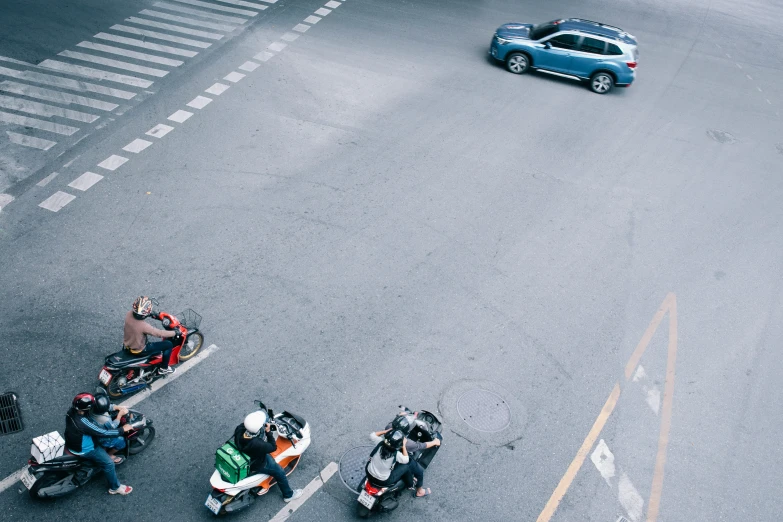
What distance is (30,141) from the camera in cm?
1466

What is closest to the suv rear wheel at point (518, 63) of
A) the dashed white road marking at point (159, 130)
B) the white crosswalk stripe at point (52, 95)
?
the dashed white road marking at point (159, 130)

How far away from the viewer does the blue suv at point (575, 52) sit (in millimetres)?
18844

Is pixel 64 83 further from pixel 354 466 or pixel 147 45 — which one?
pixel 354 466

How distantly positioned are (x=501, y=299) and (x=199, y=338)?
526cm

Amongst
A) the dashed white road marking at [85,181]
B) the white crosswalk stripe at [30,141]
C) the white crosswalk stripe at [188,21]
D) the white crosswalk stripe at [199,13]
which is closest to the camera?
the dashed white road marking at [85,181]

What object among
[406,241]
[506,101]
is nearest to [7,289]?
[406,241]

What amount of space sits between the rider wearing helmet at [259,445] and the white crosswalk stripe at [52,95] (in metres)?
11.0

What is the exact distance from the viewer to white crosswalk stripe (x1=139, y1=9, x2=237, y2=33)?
20078mm

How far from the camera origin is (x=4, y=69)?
671 inches

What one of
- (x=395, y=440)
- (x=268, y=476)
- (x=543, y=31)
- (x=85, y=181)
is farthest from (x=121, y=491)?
(x=543, y=31)

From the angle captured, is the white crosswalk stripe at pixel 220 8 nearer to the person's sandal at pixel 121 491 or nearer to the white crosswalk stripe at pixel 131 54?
the white crosswalk stripe at pixel 131 54

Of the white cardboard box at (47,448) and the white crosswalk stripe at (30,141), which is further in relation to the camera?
the white crosswalk stripe at (30,141)

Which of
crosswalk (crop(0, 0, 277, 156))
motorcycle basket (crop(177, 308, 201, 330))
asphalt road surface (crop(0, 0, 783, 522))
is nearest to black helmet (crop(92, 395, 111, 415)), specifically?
asphalt road surface (crop(0, 0, 783, 522))

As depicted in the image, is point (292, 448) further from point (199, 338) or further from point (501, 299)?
point (501, 299)
